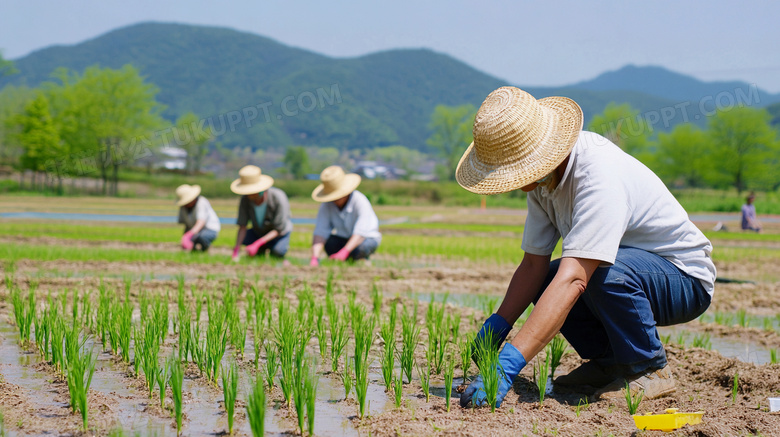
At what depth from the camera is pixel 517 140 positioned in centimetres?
253

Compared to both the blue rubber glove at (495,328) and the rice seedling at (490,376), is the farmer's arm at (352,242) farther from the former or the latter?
the rice seedling at (490,376)

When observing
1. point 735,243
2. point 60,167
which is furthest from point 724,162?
point 60,167

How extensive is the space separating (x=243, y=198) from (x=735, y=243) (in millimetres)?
10598

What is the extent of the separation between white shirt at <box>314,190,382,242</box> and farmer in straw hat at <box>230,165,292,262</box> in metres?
0.59

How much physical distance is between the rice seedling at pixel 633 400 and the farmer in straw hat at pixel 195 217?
6.96 metres

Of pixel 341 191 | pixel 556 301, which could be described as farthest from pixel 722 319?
pixel 341 191

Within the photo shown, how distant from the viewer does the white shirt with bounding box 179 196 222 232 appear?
889 centimetres

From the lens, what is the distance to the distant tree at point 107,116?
43.2 m

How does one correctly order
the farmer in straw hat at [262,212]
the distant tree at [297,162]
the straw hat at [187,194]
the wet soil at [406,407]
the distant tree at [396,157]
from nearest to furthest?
the wet soil at [406,407], the farmer in straw hat at [262,212], the straw hat at [187,194], the distant tree at [297,162], the distant tree at [396,157]

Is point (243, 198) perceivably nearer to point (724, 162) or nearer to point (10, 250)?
point (10, 250)

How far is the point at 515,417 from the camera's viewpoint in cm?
242

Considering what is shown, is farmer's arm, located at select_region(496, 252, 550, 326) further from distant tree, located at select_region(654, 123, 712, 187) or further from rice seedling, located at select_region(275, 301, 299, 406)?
distant tree, located at select_region(654, 123, 712, 187)

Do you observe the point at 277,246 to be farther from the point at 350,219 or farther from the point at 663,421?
the point at 663,421

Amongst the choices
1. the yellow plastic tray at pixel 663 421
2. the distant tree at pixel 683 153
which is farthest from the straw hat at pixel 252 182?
the distant tree at pixel 683 153
